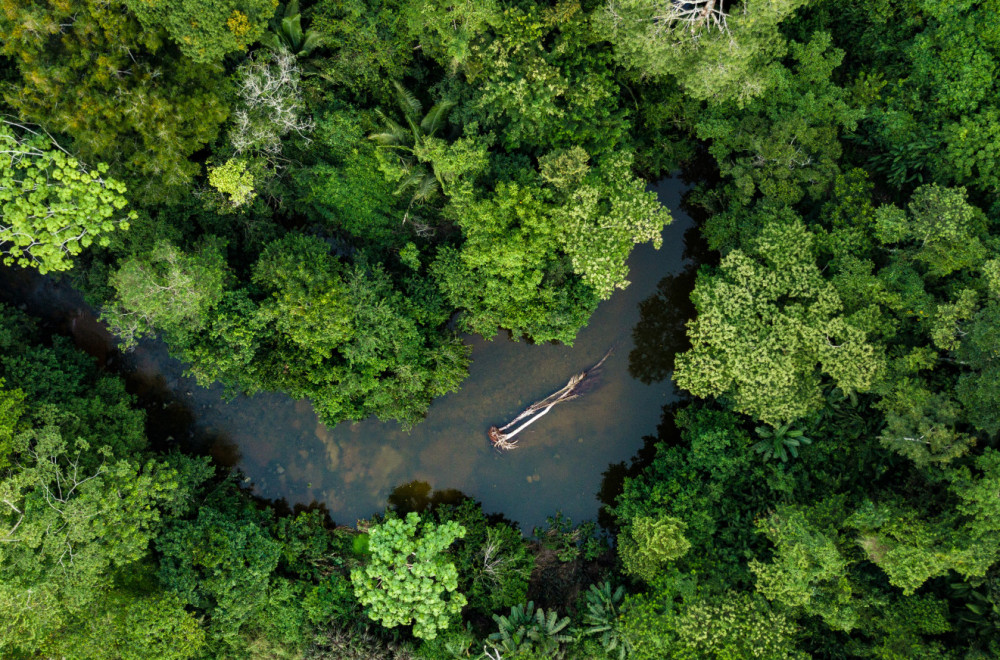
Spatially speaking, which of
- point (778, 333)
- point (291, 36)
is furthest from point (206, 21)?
point (778, 333)

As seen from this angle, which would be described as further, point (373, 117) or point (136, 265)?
point (373, 117)

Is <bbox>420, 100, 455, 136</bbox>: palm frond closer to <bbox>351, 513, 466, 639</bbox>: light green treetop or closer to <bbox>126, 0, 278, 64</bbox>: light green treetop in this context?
<bbox>126, 0, 278, 64</bbox>: light green treetop

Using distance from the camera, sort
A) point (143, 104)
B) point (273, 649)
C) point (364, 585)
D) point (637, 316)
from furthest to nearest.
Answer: point (637, 316), point (273, 649), point (364, 585), point (143, 104)

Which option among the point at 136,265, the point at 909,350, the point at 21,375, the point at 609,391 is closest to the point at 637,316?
the point at 609,391

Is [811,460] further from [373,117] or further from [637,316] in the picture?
[373,117]

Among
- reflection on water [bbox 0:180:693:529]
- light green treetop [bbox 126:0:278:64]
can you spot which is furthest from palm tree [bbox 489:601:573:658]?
light green treetop [bbox 126:0:278:64]

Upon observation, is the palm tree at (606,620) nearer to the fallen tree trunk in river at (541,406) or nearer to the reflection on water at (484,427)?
the reflection on water at (484,427)

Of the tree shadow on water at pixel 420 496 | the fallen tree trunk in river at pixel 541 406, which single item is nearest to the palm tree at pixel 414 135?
the fallen tree trunk in river at pixel 541 406
